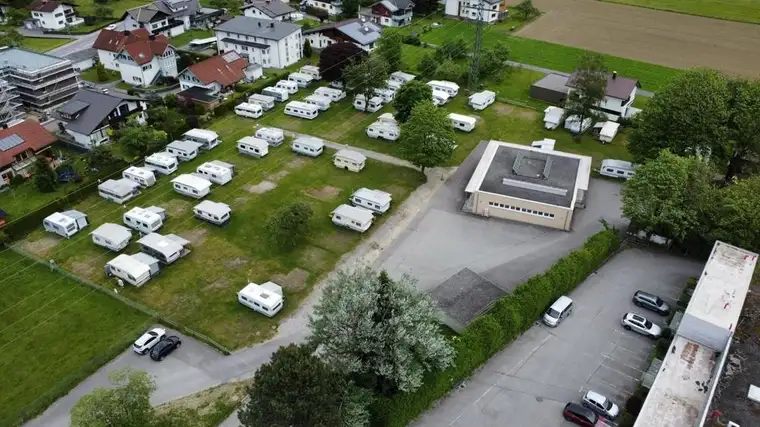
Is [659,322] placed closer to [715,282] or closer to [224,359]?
[715,282]

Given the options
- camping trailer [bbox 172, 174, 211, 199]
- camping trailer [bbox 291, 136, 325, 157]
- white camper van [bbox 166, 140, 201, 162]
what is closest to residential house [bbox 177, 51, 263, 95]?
white camper van [bbox 166, 140, 201, 162]

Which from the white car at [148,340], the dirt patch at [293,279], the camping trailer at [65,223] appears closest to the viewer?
the white car at [148,340]

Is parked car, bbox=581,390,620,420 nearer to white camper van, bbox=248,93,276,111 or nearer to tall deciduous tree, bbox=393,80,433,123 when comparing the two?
tall deciduous tree, bbox=393,80,433,123

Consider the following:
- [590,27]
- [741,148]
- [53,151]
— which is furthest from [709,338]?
[590,27]

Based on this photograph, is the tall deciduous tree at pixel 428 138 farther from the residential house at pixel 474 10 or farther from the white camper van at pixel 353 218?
the residential house at pixel 474 10

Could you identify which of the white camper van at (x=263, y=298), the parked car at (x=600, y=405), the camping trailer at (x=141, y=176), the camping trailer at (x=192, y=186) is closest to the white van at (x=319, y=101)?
the camping trailer at (x=192, y=186)
